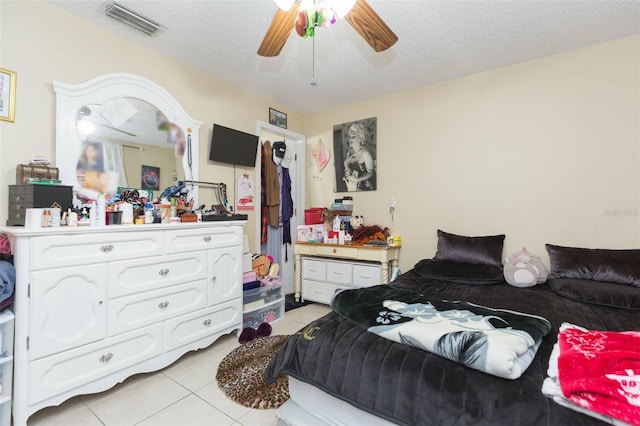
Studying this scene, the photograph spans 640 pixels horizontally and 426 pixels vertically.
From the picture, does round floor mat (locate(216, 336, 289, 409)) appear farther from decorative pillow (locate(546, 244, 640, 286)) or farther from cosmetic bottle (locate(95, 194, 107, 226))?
decorative pillow (locate(546, 244, 640, 286))

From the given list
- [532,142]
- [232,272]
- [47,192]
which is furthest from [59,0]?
[532,142]

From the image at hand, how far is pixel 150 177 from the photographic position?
2414mm

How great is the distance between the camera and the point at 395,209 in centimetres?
345

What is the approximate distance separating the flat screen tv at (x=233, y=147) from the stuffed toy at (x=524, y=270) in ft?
8.88

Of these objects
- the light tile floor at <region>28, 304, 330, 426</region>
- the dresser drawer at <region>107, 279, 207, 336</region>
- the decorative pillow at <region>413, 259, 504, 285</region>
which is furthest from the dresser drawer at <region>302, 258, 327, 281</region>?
the light tile floor at <region>28, 304, 330, 426</region>

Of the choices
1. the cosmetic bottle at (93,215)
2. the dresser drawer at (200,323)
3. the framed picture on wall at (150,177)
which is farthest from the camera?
the framed picture on wall at (150,177)

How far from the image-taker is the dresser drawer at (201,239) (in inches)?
83.0

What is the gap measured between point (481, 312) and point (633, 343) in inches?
19.9

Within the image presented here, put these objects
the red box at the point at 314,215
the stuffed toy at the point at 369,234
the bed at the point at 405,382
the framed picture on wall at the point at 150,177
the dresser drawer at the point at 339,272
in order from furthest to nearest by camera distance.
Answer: the red box at the point at 314,215
the stuffed toy at the point at 369,234
the dresser drawer at the point at 339,272
the framed picture on wall at the point at 150,177
the bed at the point at 405,382

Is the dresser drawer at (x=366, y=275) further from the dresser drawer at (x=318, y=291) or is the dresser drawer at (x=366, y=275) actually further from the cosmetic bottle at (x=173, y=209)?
the cosmetic bottle at (x=173, y=209)

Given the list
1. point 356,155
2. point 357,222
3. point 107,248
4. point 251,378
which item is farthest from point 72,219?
point 356,155

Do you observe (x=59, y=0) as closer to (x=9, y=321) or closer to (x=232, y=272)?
(x=9, y=321)

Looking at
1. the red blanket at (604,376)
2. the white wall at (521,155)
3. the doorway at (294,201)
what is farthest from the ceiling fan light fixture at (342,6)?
the doorway at (294,201)

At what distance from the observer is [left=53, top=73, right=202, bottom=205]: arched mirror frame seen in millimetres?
1976
